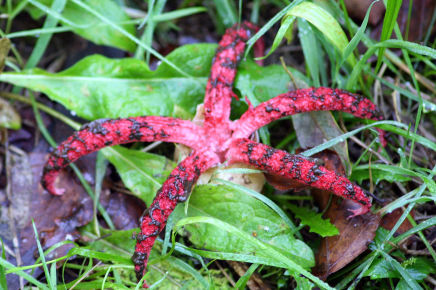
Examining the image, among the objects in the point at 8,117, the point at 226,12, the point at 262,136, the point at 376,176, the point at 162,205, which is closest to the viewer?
the point at 162,205

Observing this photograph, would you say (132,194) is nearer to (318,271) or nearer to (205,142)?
(205,142)

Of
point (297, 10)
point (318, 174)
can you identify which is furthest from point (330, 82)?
point (318, 174)

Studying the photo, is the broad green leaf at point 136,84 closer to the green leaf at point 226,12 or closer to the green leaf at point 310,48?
the green leaf at point 310,48

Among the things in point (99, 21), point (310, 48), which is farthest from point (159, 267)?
point (99, 21)

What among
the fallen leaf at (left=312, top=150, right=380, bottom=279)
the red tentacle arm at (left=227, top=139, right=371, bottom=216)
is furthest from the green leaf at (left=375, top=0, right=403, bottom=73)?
the red tentacle arm at (left=227, top=139, right=371, bottom=216)

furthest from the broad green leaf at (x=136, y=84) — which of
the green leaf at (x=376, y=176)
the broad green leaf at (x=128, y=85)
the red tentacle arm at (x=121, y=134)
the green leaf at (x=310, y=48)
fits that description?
the green leaf at (x=376, y=176)

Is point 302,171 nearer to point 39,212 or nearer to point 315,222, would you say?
point 315,222
